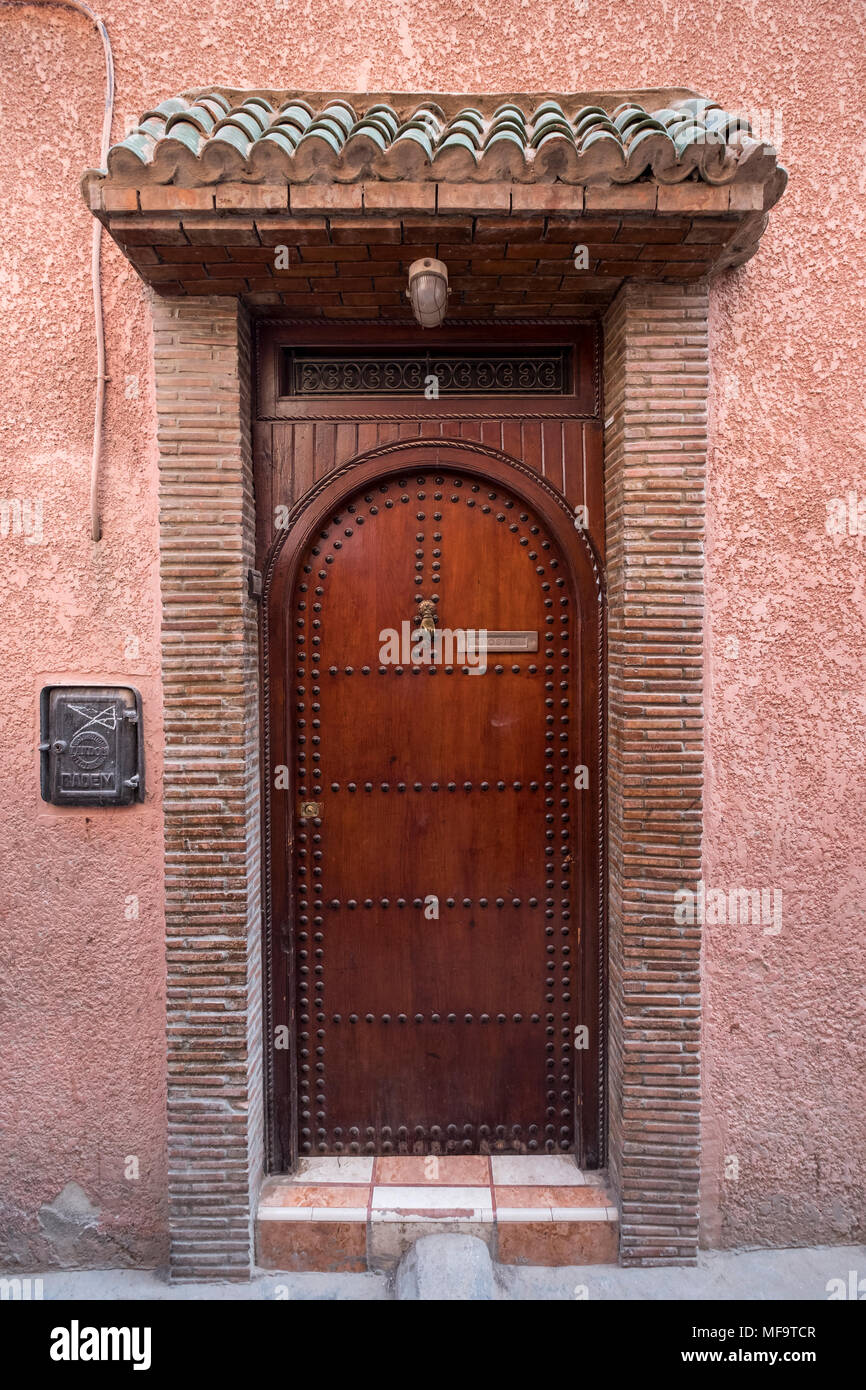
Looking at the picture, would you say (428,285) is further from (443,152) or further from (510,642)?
(510,642)

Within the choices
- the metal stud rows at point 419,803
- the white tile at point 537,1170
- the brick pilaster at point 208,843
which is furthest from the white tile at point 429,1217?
the brick pilaster at point 208,843

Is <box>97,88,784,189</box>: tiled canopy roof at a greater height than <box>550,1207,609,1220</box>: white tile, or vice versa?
<box>97,88,784,189</box>: tiled canopy roof

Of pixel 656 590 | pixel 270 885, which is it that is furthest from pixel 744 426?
pixel 270 885

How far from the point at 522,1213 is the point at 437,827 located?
1419 millimetres

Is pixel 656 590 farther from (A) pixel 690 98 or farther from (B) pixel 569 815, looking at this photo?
(A) pixel 690 98

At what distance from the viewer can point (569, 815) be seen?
3000 millimetres

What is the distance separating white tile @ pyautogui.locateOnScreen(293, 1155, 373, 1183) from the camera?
115 inches

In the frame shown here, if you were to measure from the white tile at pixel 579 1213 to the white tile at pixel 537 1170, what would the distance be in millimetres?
94

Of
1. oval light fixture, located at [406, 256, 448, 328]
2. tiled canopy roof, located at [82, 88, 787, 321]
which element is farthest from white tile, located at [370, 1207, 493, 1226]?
tiled canopy roof, located at [82, 88, 787, 321]

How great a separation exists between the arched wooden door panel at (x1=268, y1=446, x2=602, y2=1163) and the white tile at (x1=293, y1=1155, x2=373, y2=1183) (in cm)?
5

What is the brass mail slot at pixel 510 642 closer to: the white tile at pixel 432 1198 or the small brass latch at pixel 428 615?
the small brass latch at pixel 428 615

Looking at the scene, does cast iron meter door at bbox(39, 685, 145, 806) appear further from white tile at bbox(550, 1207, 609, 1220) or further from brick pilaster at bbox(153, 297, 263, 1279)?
white tile at bbox(550, 1207, 609, 1220)

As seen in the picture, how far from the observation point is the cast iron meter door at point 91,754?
111 inches

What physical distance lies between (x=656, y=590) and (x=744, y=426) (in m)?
0.69
